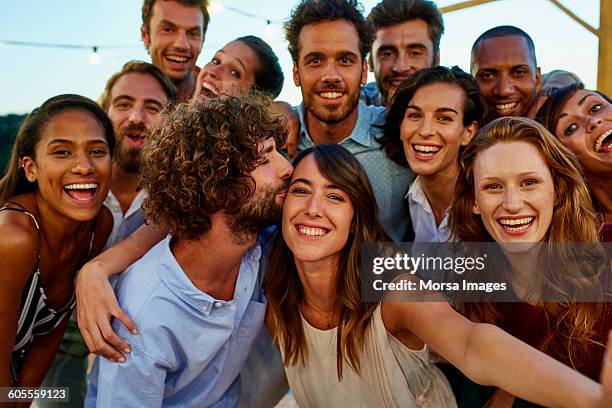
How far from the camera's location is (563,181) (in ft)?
A: 7.36

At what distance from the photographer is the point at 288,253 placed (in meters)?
2.49

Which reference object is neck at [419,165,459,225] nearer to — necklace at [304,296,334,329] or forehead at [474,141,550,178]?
forehead at [474,141,550,178]

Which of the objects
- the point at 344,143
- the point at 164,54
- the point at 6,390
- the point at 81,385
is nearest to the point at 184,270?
the point at 6,390

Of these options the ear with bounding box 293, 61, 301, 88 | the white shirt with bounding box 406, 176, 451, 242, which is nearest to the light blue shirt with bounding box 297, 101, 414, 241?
the white shirt with bounding box 406, 176, 451, 242

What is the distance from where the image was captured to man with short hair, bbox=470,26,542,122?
10.6 ft

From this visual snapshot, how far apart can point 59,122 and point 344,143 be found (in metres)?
1.44

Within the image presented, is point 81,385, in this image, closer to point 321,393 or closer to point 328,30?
point 321,393

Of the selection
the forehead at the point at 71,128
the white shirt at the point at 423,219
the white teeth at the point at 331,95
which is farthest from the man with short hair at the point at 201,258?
the white shirt at the point at 423,219

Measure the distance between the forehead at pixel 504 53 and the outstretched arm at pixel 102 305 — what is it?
2.27 metres

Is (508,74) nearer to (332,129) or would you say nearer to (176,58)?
(332,129)

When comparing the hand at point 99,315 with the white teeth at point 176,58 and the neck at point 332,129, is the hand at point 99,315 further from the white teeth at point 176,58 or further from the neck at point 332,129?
the white teeth at point 176,58

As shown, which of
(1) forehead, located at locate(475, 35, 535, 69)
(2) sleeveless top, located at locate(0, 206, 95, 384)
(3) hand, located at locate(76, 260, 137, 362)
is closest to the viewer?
(3) hand, located at locate(76, 260, 137, 362)

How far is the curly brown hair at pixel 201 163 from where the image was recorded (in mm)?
2273

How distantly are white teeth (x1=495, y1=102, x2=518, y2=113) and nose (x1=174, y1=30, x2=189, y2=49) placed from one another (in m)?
2.14
